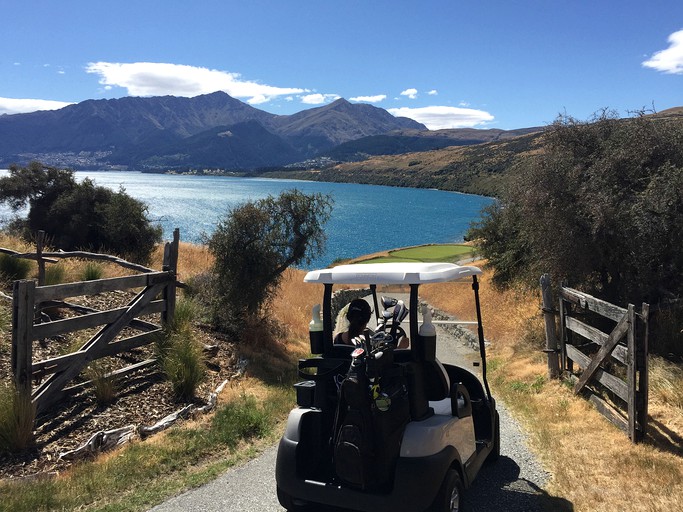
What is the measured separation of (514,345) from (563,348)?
5055 millimetres

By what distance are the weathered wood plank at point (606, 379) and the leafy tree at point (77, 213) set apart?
18385 millimetres

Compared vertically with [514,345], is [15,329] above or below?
above

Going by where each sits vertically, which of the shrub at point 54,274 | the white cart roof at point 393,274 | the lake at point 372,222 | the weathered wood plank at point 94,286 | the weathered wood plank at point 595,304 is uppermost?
the white cart roof at point 393,274

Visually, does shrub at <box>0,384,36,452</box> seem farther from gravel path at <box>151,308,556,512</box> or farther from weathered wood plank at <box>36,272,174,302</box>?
gravel path at <box>151,308,556,512</box>

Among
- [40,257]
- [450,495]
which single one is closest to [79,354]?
[40,257]

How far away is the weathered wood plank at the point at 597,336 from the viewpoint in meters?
6.40

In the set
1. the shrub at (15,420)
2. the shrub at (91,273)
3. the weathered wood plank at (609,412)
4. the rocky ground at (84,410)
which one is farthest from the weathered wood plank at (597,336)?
the shrub at (91,273)

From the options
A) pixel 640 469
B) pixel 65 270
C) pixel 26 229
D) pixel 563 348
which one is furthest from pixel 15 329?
pixel 26 229

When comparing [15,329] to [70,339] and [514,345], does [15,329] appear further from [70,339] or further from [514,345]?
[514,345]

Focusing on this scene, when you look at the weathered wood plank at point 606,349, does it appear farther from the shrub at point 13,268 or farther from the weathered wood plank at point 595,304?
the shrub at point 13,268

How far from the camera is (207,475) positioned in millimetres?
5492

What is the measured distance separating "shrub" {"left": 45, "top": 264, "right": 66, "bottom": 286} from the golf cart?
8597 mm

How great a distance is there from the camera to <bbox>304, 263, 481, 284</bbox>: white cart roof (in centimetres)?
407

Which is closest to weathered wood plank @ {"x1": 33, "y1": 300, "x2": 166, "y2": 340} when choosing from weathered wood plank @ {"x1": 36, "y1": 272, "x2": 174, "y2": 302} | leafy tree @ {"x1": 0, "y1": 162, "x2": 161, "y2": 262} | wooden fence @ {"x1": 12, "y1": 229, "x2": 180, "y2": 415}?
wooden fence @ {"x1": 12, "y1": 229, "x2": 180, "y2": 415}
